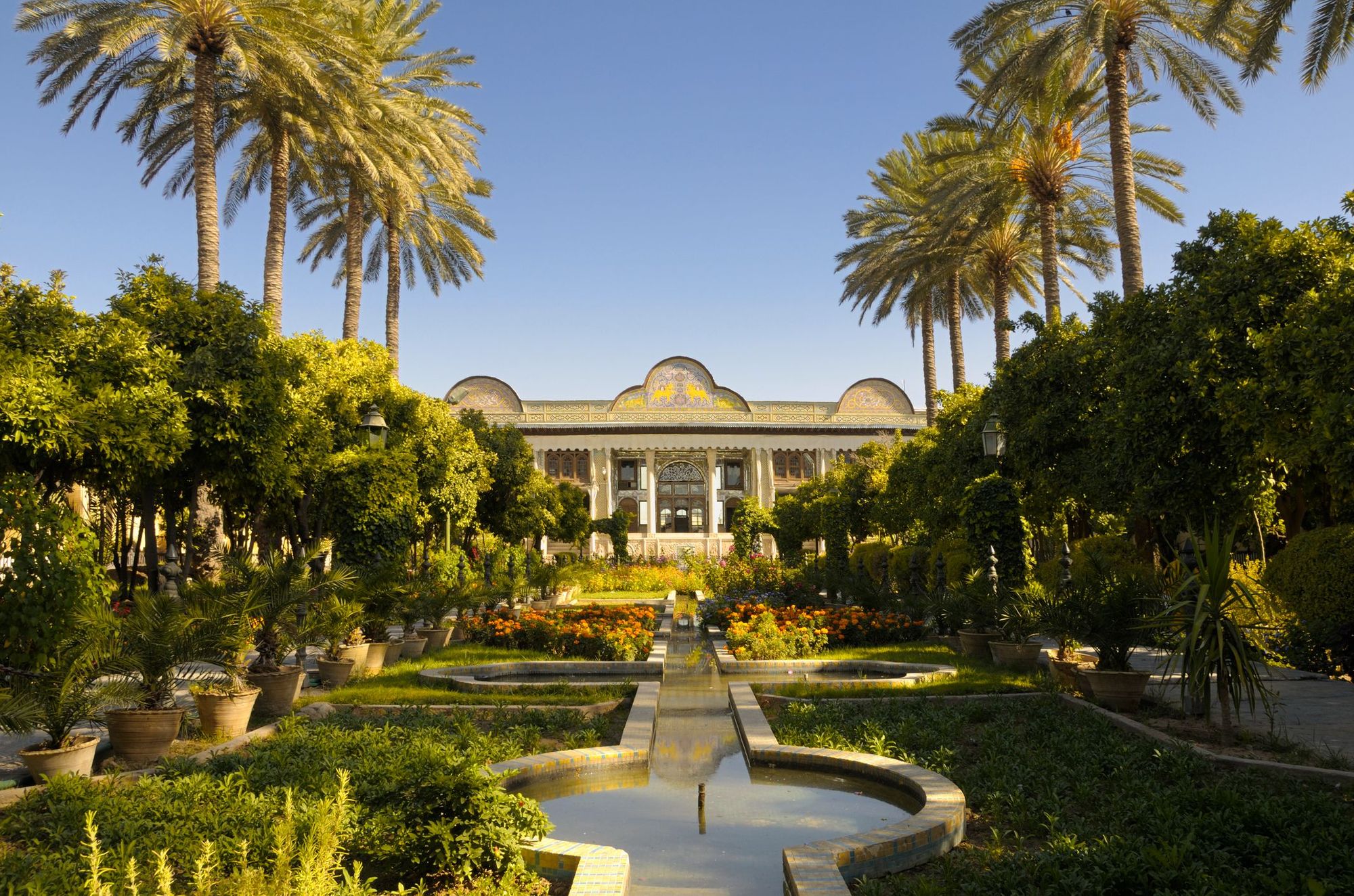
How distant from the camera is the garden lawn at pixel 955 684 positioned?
9430mm

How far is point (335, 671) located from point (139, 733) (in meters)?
3.82

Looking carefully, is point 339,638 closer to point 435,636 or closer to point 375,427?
point 375,427

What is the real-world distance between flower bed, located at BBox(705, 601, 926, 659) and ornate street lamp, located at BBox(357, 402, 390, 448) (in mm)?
5812

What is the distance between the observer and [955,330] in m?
26.9

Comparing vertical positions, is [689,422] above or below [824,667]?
above

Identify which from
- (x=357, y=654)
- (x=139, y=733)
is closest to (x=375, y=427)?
(x=357, y=654)

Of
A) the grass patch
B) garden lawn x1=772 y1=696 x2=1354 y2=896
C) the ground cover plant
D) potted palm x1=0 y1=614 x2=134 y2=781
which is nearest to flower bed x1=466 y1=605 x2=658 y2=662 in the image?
garden lawn x1=772 y1=696 x2=1354 y2=896

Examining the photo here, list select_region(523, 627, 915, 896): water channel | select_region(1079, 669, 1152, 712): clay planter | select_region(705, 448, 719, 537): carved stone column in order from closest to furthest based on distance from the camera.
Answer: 1. select_region(523, 627, 915, 896): water channel
2. select_region(1079, 669, 1152, 712): clay planter
3. select_region(705, 448, 719, 537): carved stone column

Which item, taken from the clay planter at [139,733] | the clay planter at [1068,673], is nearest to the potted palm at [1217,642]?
the clay planter at [1068,673]

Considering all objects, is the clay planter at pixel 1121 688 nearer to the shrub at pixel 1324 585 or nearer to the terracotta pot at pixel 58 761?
the shrub at pixel 1324 585

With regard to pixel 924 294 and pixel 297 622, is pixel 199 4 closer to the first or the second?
pixel 297 622

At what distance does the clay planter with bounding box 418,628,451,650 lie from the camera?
1400 centimetres

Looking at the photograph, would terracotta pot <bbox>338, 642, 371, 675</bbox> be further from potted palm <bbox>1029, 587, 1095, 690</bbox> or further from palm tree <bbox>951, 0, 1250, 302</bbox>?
palm tree <bbox>951, 0, 1250, 302</bbox>

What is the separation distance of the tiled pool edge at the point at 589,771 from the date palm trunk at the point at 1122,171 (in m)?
12.2
